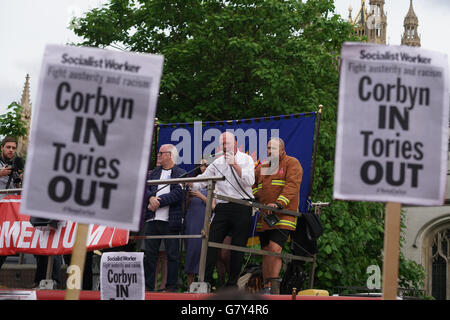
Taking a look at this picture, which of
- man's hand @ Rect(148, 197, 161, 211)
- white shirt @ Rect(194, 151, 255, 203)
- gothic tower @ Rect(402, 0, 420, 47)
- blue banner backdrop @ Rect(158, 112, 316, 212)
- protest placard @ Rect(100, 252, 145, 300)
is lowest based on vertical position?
protest placard @ Rect(100, 252, 145, 300)

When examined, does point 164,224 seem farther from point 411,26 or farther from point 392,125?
point 411,26

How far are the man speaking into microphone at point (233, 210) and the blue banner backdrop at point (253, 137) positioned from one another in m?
1.96

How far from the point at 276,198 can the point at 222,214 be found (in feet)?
3.05

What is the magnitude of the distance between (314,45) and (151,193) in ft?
49.3

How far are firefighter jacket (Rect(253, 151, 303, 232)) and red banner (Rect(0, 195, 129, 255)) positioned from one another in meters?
1.66

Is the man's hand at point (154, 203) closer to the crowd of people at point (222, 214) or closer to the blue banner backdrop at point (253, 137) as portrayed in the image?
the crowd of people at point (222, 214)

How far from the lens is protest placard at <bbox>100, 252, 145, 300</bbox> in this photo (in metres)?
6.95

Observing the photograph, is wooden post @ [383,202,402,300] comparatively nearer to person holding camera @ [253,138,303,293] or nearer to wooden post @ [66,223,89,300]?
wooden post @ [66,223,89,300]

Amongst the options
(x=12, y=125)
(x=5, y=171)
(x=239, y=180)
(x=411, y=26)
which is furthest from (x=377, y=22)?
(x=239, y=180)

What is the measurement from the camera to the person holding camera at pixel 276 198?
934 cm

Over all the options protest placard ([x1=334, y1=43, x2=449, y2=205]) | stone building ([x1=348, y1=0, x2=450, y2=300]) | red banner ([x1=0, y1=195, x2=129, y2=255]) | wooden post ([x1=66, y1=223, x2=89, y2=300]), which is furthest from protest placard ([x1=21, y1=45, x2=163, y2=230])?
stone building ([x1=348, y1=0, x2=450, y2=300])
